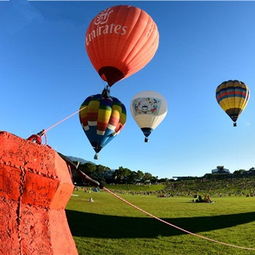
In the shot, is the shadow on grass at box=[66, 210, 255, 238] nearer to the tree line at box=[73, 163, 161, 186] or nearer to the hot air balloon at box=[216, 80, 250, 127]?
the hot air balloon at box=[216, 80, 250, 127]

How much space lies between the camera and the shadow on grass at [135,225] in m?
13.3

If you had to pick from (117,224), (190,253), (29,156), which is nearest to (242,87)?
(117,224)

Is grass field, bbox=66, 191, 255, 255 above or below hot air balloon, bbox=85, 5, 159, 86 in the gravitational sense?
below

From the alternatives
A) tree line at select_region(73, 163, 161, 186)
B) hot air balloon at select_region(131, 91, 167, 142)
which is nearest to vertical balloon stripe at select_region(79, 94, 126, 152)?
hot air balloon at select_region(131, 91, 167, 142)

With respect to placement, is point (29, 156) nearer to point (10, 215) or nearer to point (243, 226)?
point (10, 215)

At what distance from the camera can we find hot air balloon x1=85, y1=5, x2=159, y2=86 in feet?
56.2

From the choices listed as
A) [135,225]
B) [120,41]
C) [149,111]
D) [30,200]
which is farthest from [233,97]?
[30,200]

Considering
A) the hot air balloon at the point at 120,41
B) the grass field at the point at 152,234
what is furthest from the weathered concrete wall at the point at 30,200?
the hot air balloon at the point at 120,41

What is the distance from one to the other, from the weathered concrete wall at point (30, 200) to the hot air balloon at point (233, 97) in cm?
3666

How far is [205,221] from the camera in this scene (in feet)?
55.5

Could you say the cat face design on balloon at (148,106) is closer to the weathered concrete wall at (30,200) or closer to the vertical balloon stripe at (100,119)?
the vertical balloon stripe at (100,119)

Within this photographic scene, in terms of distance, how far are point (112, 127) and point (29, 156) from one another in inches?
958

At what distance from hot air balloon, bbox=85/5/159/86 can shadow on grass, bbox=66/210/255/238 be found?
7614 mm

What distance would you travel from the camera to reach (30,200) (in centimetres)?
166
